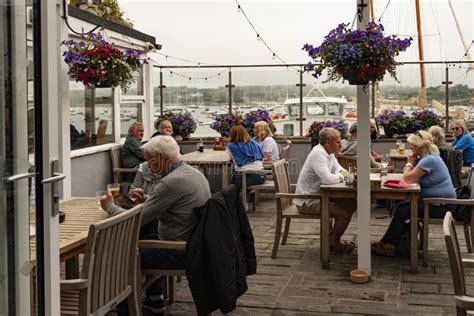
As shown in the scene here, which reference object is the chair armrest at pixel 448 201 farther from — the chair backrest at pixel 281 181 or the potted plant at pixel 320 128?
the potted plant at pixel 320 128

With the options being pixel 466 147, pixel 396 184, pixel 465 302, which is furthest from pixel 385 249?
pixel 465 302

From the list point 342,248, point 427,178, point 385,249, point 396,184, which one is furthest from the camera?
point 342,248

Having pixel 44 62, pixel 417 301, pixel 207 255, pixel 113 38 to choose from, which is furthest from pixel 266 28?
pixel 44 62

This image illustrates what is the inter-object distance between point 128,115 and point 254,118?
1.93 m

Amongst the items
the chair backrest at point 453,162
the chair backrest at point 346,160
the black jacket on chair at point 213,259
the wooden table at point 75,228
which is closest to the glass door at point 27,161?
the wooden table at point 75,228

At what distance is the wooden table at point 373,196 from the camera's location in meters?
5.72

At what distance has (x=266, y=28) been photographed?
40.6 ft

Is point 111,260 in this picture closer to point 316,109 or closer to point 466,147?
point 466,147

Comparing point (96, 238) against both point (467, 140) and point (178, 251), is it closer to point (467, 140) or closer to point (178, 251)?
point (178, 251)

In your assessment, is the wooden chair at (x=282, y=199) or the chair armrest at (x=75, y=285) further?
the wooden chair at (x=282, y=199)

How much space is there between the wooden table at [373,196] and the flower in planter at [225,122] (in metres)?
4.90

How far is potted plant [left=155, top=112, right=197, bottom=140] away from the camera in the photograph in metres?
11.1

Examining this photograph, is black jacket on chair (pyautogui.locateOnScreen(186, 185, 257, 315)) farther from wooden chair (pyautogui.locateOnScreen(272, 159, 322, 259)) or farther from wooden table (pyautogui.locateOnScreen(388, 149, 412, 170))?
wooden table (pyautogui.locateOnScreen(388, 149, 412, 170))

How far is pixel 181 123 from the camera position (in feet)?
36.4
